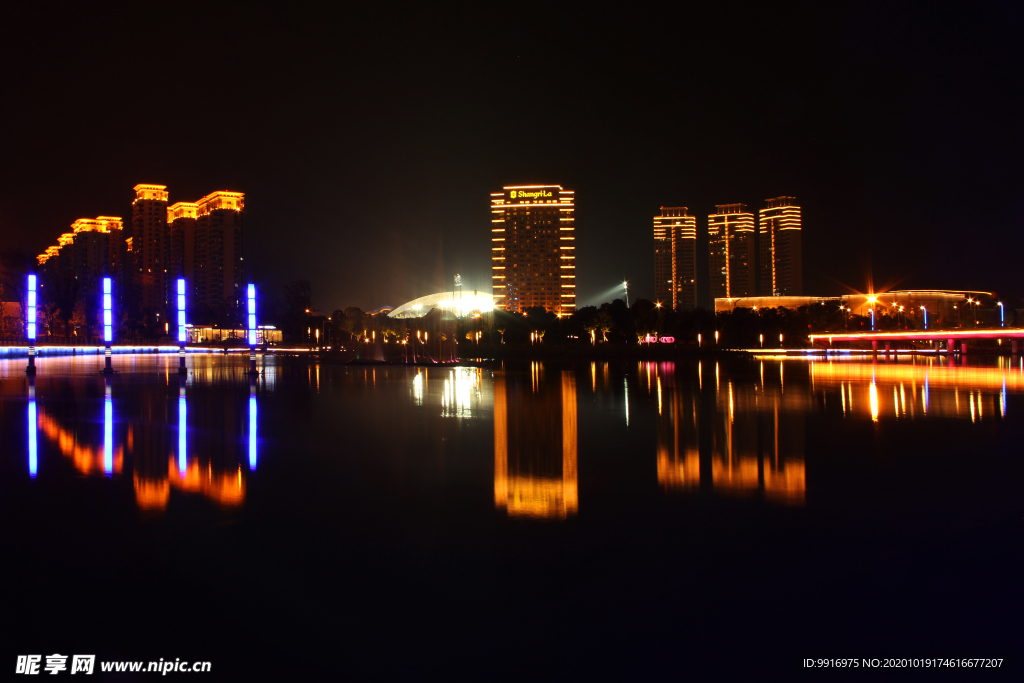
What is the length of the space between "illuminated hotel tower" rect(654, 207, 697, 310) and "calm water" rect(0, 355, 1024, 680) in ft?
557

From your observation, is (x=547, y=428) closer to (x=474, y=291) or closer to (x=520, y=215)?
(x=474, y=291)

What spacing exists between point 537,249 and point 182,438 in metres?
161

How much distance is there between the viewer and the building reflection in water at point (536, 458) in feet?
19.8

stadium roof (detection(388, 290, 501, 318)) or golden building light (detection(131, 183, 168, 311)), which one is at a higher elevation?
golden building light (detection(131, 183, 168, 311))

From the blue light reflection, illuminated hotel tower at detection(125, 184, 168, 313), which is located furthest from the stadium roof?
the blue light reflection

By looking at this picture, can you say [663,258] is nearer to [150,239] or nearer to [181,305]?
[150,239]

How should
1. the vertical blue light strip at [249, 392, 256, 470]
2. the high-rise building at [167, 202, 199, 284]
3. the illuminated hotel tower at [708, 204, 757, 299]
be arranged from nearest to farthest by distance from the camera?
the vertical blue light strip at [249, 392, 256, 470]
the high-rise building at [167, 202, 199, 284]
the illuminated hotel tower at [708, 204, 757, 299]

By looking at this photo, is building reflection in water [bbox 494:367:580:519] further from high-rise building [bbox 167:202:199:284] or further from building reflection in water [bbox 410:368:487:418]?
high-rise building [bbox 167:202:199:284]

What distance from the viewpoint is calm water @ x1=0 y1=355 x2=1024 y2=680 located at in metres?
3.51

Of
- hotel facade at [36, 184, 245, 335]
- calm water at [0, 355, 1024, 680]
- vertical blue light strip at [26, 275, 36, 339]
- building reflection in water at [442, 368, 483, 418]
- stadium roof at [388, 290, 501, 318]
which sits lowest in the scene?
calm water at [0, 355, 1024, 680]

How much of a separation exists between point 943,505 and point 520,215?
Result: 167 metres

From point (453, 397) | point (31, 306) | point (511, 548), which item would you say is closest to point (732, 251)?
point (31, 306)

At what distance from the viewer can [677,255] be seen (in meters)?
175

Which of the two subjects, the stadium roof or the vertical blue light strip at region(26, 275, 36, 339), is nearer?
the vertical blue light strip at region(26, 275, 36, 339)
